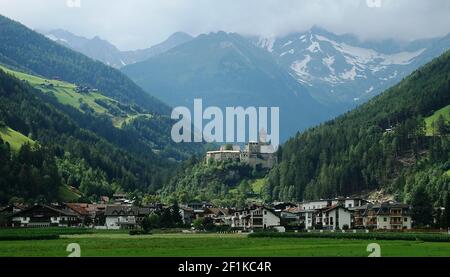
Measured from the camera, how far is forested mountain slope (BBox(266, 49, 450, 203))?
14250cm

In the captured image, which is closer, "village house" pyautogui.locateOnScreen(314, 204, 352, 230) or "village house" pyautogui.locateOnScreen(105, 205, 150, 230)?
"village house" pyautogui.locateOnScreen(314, 204, 352, 230)

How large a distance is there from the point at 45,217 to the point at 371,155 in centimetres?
7630

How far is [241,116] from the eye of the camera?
1649 inches

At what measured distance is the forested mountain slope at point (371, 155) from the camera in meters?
142

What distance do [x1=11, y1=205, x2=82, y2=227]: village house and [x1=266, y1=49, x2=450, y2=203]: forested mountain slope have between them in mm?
54571

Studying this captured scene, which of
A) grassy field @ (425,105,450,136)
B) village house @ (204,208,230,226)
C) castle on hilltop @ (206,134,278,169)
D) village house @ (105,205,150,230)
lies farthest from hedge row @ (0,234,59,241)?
castle on hilltop @ (206,134,278,169)

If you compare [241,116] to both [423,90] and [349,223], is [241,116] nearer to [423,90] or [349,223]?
[349,223]

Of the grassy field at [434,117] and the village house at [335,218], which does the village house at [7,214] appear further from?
the grassy field at [434,117]

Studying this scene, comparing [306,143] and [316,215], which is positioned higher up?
[306,143]

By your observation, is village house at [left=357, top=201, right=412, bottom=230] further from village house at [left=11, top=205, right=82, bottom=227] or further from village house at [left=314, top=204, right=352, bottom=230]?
village house at [left=11, top=205, right=82, bottom=227]

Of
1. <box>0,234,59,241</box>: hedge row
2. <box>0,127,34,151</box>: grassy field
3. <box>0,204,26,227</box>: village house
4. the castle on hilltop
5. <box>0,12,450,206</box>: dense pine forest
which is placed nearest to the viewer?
<box>0,234,59,241</box>: hedge row

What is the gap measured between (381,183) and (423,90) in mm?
47260
